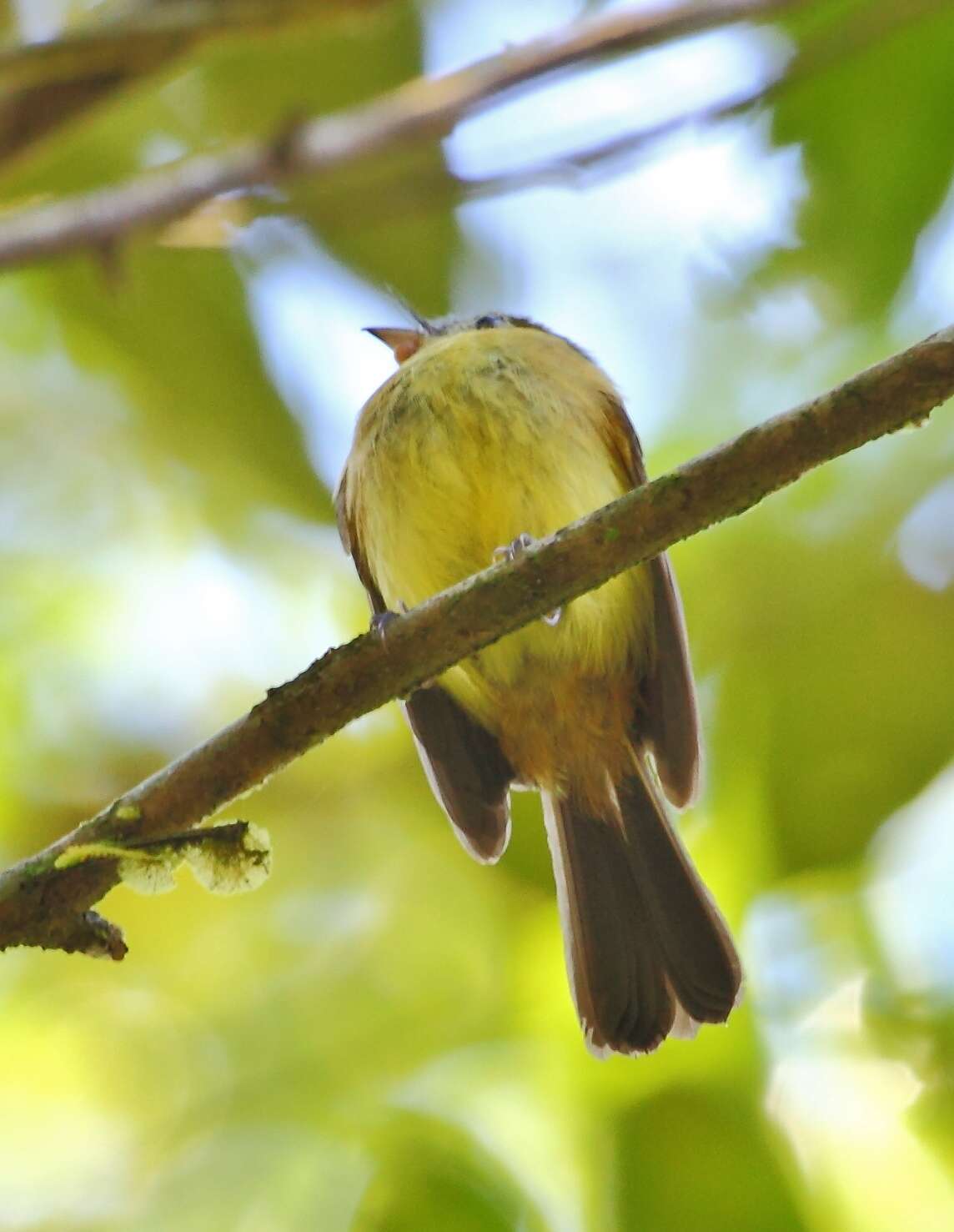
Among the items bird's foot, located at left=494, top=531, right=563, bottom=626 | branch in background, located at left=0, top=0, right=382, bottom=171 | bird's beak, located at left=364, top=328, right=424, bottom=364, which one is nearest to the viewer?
branch in background, located at left=0, top=0, right=382, bottom=171

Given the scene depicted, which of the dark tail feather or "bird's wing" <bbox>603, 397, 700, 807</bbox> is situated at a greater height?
"bird's wing" <bbox>603, 397, 700, 807</bbox>

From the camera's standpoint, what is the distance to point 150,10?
2926mm

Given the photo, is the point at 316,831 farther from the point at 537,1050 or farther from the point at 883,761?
the point at 883,761

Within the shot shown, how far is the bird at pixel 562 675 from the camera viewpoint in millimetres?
3836

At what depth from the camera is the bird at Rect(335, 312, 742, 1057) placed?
3836 millimetres

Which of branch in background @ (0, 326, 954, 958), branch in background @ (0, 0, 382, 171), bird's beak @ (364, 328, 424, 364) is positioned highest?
bird's beak @ (364, 328, 424, 364)

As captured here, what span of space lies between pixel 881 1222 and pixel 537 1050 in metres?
0.90

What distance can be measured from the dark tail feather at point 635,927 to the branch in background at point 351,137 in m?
1.81

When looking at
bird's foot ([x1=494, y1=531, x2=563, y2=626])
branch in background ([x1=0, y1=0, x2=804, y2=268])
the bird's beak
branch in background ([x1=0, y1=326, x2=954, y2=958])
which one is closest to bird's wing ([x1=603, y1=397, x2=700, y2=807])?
bird's foot ([x1=494, y1=531, x2=563, y2=626])

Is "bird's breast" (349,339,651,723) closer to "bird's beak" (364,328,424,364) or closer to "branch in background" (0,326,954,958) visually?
"bird's beak" (364,328,424,364)

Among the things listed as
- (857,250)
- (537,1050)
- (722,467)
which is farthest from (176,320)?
(722,467)

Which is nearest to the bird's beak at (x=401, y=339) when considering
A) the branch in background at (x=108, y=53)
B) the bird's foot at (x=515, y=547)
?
the bird's foot at (x=515, y=547)

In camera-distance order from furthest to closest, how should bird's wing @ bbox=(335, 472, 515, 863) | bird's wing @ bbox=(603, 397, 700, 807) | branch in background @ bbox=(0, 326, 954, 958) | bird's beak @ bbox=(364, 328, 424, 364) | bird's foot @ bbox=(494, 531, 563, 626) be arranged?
bird's beak @ bbox=(364, 328, 424, 364) → bird's wing @ bbox=(335, 472, 515, 863) → bird's wing @ bbox=(603, 397, 700, 807) → bird's foot @ bbox=(494, 531, 563, 626) → branch in background @ bbox=(0, 326, 954, 958)

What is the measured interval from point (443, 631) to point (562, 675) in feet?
4.70
